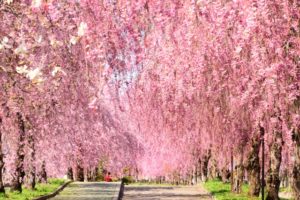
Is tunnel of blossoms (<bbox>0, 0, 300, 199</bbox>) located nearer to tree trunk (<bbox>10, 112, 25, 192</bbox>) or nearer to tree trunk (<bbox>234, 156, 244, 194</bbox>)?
tree trunk (<bbox>10, 112, 25, 192</bbox>)

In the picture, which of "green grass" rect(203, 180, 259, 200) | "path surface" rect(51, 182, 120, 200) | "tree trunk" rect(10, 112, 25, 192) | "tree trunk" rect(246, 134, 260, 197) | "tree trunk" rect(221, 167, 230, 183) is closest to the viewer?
"tree trunk" rect(10, 112, 25, 192)

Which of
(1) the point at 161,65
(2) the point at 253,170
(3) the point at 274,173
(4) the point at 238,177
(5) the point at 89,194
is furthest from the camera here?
(5) the point at 89,194

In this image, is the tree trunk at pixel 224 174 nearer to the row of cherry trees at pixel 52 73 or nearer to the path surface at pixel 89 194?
the path surface at pixel 89 194

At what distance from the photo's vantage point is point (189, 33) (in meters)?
15.5

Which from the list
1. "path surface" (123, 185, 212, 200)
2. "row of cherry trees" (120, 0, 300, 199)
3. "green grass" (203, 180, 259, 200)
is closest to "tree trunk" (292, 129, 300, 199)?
"row of cherry trees" (120, 0, 300, 199)

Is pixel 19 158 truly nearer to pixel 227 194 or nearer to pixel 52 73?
pixel 227 194

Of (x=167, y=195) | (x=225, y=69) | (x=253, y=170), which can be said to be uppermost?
(x=225, y=69)

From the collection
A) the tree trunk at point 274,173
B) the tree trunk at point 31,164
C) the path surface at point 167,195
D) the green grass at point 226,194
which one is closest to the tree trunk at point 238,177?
the green grass at point 226,194

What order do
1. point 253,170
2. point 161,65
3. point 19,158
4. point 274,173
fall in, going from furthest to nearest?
point 253,170, point 19,158, point 274,173, point 161,65

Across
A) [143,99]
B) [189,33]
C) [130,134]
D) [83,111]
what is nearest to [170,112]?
[143,99]

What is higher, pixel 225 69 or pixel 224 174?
pixel 225 69

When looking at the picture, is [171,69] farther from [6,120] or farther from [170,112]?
[6,120]

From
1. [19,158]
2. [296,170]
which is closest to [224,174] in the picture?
[19,158]

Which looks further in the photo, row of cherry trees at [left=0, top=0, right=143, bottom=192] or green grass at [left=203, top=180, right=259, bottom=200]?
green grass at [left=203, top=180, right=259, bottom=200]
